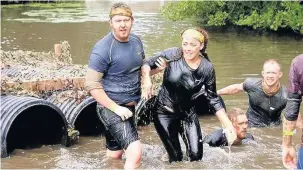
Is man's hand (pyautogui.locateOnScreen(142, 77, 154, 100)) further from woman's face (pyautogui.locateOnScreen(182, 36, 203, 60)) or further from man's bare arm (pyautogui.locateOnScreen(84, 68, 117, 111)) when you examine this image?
woman's face (pyautogui.locateOnScreen(182, 36, 203, 60))

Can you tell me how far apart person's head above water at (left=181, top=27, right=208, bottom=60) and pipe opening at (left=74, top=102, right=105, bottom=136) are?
3.59 meters

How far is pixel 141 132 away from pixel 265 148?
99.2 inches

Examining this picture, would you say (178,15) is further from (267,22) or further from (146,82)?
(146,82)

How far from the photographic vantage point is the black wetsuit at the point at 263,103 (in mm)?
9578

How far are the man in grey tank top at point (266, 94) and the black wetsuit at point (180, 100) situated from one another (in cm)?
236

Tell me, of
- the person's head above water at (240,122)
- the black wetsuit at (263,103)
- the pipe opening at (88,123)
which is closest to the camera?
the person's head above water at (240,122)

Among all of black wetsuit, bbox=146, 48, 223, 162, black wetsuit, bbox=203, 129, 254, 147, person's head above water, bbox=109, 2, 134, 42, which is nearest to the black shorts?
black wetsuit, bbox=146, 48, 223, 162

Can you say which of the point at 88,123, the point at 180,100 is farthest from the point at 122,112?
the point at 88,123

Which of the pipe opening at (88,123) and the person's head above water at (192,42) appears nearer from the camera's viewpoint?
the person's head above water at (192,42)

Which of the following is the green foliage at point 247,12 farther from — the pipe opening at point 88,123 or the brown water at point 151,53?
the pipe opening at point 88,123

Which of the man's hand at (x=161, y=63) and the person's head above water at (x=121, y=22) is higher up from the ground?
the person's head above water at (x=121, y=22)

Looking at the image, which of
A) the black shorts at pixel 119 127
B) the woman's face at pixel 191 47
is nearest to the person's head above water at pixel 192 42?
the woman's face at pixel 191 47

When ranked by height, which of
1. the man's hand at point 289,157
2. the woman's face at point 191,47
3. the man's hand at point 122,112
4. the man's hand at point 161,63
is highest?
the woman's face at point 191,47

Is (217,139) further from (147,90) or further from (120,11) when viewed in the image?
(120,11)
